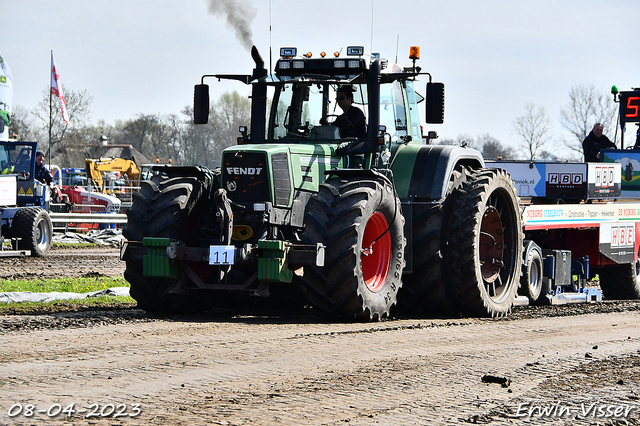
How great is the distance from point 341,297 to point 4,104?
2363 cm

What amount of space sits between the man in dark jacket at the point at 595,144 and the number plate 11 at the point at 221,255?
10.4 metres

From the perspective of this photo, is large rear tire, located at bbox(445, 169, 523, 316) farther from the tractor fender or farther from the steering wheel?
the steering wheel

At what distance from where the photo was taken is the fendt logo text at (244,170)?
30.8ft

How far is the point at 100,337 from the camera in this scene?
7723 mm

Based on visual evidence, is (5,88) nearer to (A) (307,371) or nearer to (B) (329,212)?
(B) (329,212)

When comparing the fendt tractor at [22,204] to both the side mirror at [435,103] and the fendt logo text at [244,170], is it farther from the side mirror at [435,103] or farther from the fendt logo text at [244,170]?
the side mirror at [435,103]

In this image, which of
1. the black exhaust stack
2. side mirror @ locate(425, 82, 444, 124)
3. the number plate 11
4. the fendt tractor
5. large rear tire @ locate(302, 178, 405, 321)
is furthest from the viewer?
the fendt tractor

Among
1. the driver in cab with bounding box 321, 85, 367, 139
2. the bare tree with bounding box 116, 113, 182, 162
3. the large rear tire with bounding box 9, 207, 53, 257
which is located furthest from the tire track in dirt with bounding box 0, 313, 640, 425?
the bare tree with bounding box 116, 113, 182, 162

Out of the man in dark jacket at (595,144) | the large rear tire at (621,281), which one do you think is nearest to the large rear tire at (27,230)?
the man in dark jacket at (595,144)

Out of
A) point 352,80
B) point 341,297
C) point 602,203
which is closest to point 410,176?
point 352,80

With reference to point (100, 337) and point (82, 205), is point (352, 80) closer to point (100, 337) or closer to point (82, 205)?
point (100, 337)

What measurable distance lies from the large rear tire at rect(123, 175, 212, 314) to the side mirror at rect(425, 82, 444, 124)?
2.85m

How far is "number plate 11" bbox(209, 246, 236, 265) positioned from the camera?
8.83m

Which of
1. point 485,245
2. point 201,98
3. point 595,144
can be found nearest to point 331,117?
point 201,98
